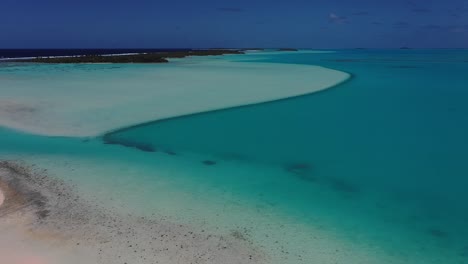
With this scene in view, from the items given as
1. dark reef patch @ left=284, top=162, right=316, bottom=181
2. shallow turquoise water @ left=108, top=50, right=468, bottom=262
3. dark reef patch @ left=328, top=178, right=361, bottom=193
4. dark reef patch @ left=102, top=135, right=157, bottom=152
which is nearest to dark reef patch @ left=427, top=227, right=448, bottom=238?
shallow turquoise water @ left=108, top=50, right=468, bottom=262

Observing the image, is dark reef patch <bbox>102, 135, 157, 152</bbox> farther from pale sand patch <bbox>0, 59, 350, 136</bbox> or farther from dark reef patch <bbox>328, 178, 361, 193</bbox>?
dark reef patch <bbox>328, 178, 361, 193</bbox>

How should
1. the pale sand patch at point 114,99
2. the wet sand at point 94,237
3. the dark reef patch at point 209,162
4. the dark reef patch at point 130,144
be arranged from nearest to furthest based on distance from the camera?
the wet sand at point 94,237 < the dark reef patch at point 209,162 < the dark reef patch at point 130,144 < the pale sand patch at point 114,99

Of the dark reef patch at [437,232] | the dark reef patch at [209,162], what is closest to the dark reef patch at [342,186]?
the dark reef patch at [437,232]

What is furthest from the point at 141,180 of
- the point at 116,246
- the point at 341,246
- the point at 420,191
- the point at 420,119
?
the point at 420,119

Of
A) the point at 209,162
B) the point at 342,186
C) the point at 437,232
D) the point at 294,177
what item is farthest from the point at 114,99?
the point at 437,232

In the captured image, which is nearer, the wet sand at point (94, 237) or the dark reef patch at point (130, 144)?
the wet sand at point (94, 237)

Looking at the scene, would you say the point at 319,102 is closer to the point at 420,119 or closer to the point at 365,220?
the point at 420,119

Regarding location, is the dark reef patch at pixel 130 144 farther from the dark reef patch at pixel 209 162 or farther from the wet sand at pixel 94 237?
the wet sand at pixel 94 237
